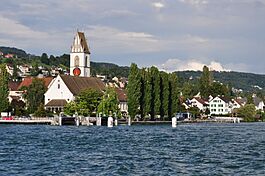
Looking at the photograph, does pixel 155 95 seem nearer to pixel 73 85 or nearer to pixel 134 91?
pixel 134 91

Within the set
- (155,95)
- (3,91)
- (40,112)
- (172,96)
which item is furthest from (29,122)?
(172,96)

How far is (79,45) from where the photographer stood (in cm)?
17725

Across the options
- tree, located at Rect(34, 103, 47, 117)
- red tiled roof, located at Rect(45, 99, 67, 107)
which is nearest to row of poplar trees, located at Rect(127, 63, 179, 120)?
tree, located at Rect(34, 103, 47, 117)

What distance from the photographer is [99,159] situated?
144 feet

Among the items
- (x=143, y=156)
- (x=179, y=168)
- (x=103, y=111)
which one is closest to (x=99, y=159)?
(x=143, y=156)

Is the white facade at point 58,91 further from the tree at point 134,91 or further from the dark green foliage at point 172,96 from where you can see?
the dark green foliage at point 172,96

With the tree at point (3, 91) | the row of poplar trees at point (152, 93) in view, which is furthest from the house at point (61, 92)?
the row of poplar trees at point (152, 93)

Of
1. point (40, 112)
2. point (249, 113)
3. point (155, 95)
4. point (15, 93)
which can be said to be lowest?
point (40, 112)

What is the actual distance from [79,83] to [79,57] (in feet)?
78.0

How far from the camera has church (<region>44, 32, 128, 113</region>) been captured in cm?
14738

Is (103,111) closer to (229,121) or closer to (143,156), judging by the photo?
(229,121)

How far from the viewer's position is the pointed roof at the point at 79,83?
149413 millimetres

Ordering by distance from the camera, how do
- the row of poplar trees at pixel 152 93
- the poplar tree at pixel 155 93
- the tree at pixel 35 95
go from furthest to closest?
the tree at pixel 35 95, the poplar tree at pixel 155 93, the row of poplar trees at pixel 152 93

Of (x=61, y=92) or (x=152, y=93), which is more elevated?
(x=61, y=92)
